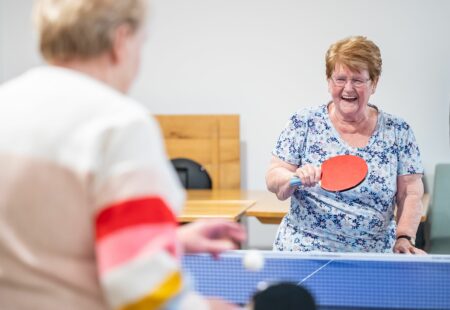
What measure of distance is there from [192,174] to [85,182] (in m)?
4.16

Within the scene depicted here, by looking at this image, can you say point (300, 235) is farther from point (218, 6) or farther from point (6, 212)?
point (218, 6)

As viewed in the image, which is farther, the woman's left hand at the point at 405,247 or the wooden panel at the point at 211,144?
the wooden panel at the point at 211,144

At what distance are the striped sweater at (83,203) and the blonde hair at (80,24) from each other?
4cm

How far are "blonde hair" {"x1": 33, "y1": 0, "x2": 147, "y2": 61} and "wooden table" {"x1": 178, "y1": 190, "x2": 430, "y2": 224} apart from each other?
282 cm

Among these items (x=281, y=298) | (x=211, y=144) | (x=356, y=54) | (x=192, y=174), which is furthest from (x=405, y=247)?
(x=211, y=144)

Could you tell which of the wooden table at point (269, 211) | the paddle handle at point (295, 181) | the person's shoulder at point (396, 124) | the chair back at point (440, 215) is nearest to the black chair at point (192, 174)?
the wooden table at point (269, 211)

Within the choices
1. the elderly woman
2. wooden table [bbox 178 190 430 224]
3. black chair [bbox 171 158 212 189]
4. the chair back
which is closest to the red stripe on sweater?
the elderly woman

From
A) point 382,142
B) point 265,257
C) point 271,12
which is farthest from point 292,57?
point 265,257

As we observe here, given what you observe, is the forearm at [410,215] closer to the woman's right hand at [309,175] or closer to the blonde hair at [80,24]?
the woman's right hand at [309,175]

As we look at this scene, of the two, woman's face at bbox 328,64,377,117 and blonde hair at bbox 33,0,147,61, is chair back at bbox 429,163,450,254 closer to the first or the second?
woman's face at bbox 328,64,377,117

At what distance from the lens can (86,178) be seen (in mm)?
1213

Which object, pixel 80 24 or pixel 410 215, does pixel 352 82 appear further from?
pixel 80 24

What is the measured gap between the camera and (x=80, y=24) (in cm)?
126

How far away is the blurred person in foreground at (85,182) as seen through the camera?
1.21 m
